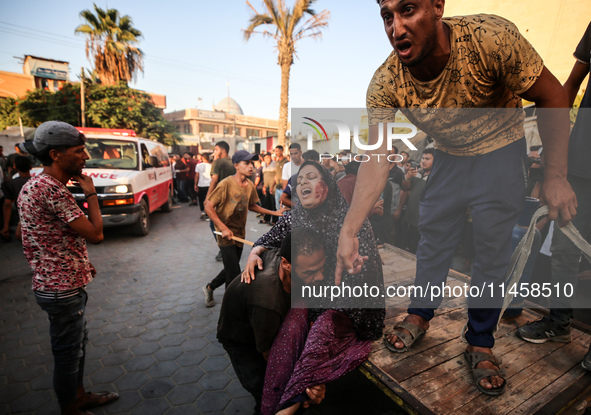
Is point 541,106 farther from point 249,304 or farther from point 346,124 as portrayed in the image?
point 249,304

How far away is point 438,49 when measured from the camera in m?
1.50

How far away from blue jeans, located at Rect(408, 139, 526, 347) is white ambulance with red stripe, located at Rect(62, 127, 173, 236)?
5.91 meters

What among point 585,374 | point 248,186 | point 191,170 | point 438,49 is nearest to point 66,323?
point 248,186

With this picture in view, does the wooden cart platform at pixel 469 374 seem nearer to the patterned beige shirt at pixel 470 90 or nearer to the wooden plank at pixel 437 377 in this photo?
the wooden plank at pixel 437 377

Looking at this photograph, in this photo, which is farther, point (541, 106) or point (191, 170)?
point (191, 170)

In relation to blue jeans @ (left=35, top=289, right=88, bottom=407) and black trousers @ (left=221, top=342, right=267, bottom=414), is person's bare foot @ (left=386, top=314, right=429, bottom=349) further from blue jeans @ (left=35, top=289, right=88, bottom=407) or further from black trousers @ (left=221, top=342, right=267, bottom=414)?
blue jeans @ (left=35, top=289, right=88, bottom=407)

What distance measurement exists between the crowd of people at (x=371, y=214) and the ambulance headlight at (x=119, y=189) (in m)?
4.38

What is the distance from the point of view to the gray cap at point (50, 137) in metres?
1.85

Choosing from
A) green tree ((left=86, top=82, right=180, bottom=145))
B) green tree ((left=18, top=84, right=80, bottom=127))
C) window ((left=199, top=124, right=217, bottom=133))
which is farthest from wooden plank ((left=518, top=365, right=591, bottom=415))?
window ((left=199, top=124, right=217, bottom=133))

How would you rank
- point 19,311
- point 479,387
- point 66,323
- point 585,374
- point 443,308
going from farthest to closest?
point 19,311
point 443,308
point 66,323
point 585,374
point 479,387

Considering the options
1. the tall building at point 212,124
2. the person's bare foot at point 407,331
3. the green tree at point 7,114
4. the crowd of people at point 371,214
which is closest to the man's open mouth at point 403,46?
the crowd of people at point 371,214

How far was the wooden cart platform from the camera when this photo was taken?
1.58 meters

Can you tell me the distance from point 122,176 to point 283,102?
798cm

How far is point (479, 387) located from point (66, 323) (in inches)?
100
